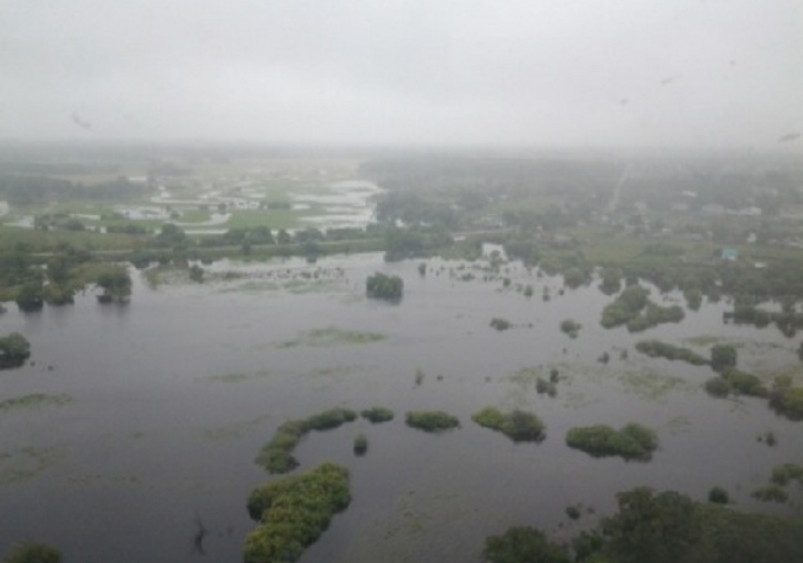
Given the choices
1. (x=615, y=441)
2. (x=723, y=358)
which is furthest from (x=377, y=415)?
(x=723, y=358)

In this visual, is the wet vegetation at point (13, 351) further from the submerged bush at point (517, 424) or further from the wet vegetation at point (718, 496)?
the wet vegetation at point (718, 496)

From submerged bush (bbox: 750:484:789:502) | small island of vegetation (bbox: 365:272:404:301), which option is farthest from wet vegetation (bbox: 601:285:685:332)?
submerged bush (bbox: 750:484:789:502)

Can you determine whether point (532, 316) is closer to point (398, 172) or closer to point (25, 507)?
point (25, 507)

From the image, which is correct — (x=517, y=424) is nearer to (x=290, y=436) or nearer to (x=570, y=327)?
(x=290, y=436)

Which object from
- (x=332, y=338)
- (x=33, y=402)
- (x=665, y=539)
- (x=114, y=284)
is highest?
(x=665, y=539)

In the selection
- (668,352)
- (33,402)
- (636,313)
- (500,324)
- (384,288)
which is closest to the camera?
(33,402)

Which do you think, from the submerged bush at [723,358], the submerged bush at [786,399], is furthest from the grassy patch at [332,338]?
the submerged bush at [786,399]

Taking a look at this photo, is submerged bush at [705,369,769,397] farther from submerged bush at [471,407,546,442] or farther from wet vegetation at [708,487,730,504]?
wet vegetation at [708,487,730,504]
